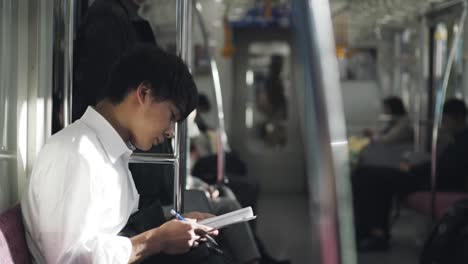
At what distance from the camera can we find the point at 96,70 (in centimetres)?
276

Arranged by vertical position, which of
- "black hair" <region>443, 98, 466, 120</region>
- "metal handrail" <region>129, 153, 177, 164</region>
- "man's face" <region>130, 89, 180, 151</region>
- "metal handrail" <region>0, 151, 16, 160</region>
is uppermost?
"black hair" <region>443, 98, 466, 120</region>

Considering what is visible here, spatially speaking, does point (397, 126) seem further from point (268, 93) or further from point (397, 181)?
point (397, 181)

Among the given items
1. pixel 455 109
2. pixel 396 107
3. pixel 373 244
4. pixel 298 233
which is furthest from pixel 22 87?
pixel 396 107

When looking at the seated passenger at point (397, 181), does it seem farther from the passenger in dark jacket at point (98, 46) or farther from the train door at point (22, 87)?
the train door at point (22, 87)

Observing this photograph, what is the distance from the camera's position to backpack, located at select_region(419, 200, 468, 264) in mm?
4984

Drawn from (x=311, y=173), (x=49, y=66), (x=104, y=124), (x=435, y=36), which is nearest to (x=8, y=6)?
(x=49, y=66)

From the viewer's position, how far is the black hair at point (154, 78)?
2.30 meters

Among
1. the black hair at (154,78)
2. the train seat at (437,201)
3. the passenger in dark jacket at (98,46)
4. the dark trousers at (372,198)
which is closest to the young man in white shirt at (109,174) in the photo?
the black hair at (154,78)

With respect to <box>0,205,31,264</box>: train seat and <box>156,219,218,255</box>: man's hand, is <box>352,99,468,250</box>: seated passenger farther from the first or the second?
<box>0,205,31,264</box>: train seat

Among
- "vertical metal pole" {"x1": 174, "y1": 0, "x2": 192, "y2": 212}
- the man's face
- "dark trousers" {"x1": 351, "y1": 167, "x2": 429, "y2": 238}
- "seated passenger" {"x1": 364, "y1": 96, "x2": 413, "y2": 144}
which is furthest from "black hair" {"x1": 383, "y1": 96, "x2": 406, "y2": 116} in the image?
the man's face

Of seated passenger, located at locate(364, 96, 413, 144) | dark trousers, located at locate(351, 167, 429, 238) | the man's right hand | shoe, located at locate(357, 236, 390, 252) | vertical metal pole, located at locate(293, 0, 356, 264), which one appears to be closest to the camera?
vertical metal pole, located at locate(293, 0, 356, 264)

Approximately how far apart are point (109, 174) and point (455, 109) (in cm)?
465

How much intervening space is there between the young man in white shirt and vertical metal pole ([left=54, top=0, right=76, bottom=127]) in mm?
437

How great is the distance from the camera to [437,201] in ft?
19.0
